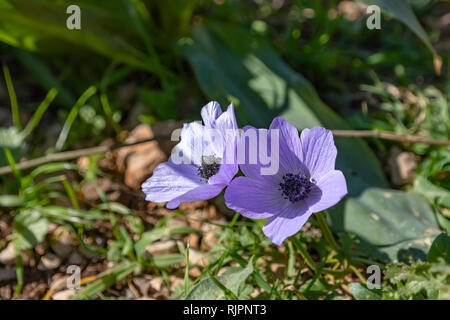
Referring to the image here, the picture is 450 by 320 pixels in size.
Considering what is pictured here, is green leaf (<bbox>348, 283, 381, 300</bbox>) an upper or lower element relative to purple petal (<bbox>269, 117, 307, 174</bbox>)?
lower

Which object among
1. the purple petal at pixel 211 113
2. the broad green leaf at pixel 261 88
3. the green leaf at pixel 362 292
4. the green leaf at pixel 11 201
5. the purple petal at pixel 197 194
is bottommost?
the green leaf at pixel 362 292

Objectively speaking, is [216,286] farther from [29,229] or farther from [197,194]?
[29,229]

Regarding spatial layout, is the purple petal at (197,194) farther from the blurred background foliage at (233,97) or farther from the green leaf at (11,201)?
the green leaf at (11,201)

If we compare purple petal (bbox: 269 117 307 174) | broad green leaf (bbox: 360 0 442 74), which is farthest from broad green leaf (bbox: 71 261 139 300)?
broad green leaf (bbox: 360 0 442 74)

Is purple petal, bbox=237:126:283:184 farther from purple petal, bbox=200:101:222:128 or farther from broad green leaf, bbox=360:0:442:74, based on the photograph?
broad green leaf, bbox=360:0:442:74

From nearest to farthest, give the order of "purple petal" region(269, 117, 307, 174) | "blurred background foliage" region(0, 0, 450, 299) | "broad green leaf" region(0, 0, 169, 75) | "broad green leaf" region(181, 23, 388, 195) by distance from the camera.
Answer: "purple petal" region(269, 117, 307, 174)
"blurred background foliage" region(0, 0, 450, 299)
"broad green leaf" region(181, 23, 388, 195)
"broad green leaf" region(0, 0, 169, 75)

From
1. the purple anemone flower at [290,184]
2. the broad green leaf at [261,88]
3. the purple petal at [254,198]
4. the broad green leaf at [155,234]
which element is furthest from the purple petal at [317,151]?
the broad green leaf at [155,234]
